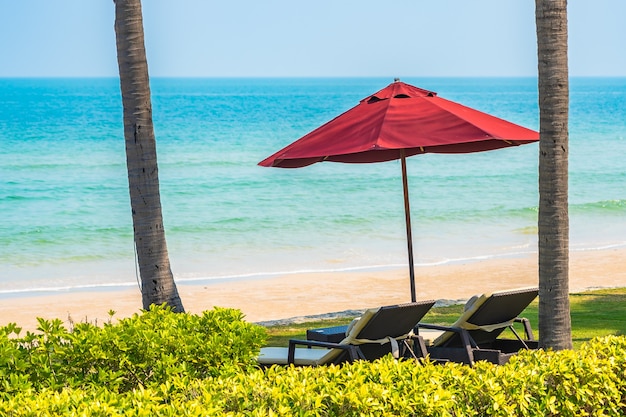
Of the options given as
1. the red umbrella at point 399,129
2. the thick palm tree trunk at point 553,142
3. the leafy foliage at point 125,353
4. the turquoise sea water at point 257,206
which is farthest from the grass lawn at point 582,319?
the turquoise sea water at point 257,206

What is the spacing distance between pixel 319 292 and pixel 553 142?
29.4 feet

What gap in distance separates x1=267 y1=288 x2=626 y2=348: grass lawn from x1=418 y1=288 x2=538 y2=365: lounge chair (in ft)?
4.51

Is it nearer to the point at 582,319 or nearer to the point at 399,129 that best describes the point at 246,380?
the point at 399,129

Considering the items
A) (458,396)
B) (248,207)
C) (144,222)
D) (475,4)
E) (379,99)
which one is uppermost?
(475,4)

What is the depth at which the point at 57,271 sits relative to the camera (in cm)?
1973

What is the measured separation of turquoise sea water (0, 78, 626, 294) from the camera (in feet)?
69.4

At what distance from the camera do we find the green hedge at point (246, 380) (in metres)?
4.66

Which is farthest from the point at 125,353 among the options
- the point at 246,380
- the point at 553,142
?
the point at 553,142

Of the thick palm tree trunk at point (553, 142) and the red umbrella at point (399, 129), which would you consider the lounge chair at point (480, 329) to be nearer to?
A: the thick palm tree trunk at point (553, 142)

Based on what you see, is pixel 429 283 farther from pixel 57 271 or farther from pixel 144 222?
pixel 144 222

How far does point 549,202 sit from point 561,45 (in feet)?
3.55

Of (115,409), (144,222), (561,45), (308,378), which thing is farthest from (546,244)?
(115,409)

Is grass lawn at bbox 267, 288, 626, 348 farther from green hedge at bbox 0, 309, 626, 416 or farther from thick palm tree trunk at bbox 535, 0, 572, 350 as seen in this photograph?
green hedge at bbox 0, 309, 626, 416

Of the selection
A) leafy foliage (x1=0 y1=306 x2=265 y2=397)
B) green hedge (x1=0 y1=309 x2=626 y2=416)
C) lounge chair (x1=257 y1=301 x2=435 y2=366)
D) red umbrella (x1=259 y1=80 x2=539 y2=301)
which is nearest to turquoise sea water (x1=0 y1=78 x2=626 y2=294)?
red umbrella (x1=259 y1=80 x2=539 y2=301)
